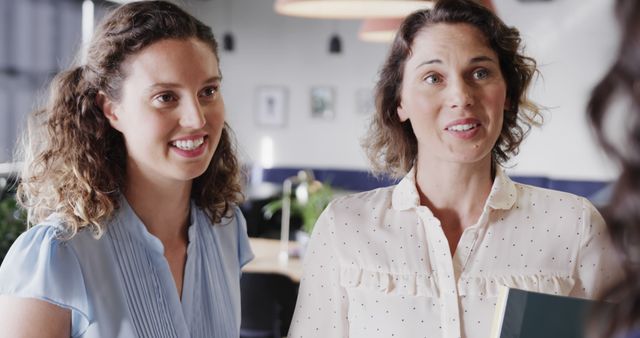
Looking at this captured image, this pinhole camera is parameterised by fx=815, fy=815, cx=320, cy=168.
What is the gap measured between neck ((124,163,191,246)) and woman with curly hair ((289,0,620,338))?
1.14 feet

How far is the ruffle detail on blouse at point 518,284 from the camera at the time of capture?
1612mm

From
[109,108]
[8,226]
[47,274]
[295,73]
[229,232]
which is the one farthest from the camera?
[295,73]

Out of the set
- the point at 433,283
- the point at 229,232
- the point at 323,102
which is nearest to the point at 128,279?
the point at 229,232

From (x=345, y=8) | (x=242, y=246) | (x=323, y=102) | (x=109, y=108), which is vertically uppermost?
(x=345, y=8)

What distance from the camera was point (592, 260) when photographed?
1629mm

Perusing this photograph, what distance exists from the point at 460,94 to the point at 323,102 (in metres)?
9.13

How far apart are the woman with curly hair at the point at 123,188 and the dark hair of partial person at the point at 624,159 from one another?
1.24 metres

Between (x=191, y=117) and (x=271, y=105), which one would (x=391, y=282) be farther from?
(x=271, y=105)

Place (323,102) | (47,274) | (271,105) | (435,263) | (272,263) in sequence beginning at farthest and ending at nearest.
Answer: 1. (271,105)
2. (323,102)
3. (272,263)
4. (435,263)
5. (47,274)

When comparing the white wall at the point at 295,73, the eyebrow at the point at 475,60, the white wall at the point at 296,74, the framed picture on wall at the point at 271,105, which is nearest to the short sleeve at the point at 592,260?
the eyebrow at the point at 475,60

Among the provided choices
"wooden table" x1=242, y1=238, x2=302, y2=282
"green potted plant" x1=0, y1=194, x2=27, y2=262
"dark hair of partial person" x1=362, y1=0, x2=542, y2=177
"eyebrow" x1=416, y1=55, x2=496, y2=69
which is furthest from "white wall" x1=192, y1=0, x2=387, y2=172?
"eyebrow" x1=416, y1=55, x2=496, y2=69

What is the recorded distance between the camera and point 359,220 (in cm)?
176

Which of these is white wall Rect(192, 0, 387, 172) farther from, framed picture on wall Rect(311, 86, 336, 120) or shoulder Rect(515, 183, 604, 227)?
shoulder Rect(515, 183, 604, 227)

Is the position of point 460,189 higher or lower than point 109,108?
lower
